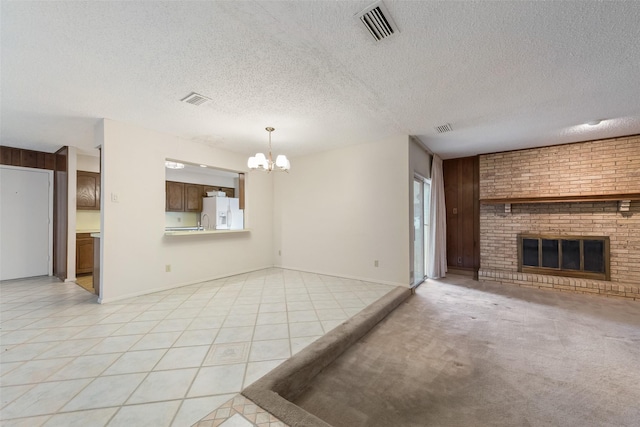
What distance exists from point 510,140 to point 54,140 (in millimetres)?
7698

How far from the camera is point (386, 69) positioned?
225 centimetres

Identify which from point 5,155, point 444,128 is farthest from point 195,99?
point 5,155

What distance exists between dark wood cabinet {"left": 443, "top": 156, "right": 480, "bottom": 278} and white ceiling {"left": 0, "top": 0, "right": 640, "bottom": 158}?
174cm

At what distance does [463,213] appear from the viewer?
17.9 feet

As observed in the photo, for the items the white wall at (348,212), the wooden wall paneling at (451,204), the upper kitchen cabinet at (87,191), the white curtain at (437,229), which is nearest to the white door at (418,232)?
the white curtain at (437,229)

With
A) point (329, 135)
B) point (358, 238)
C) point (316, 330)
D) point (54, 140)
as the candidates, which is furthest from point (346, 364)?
point (54, 140)

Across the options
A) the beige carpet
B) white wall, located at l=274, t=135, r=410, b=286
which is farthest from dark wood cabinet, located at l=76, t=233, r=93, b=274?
the beige carpet

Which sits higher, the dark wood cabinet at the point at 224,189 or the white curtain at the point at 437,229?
the dark wood cabinet at the point at 224,189

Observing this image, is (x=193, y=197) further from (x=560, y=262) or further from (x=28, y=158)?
(x=560, y=262)

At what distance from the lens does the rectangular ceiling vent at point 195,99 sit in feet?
8.83

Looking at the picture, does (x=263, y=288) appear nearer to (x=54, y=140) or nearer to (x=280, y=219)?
(x=280, y=219)

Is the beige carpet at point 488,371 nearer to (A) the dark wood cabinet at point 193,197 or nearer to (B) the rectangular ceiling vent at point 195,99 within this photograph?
(B) the rectangular ceiling vent at point 195,99

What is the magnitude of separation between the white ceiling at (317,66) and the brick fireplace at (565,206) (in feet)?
2.25

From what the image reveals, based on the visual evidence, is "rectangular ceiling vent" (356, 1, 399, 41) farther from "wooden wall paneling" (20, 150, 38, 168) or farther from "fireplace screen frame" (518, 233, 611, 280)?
"wooden wall paneling" (20, 150, 38, 168)
